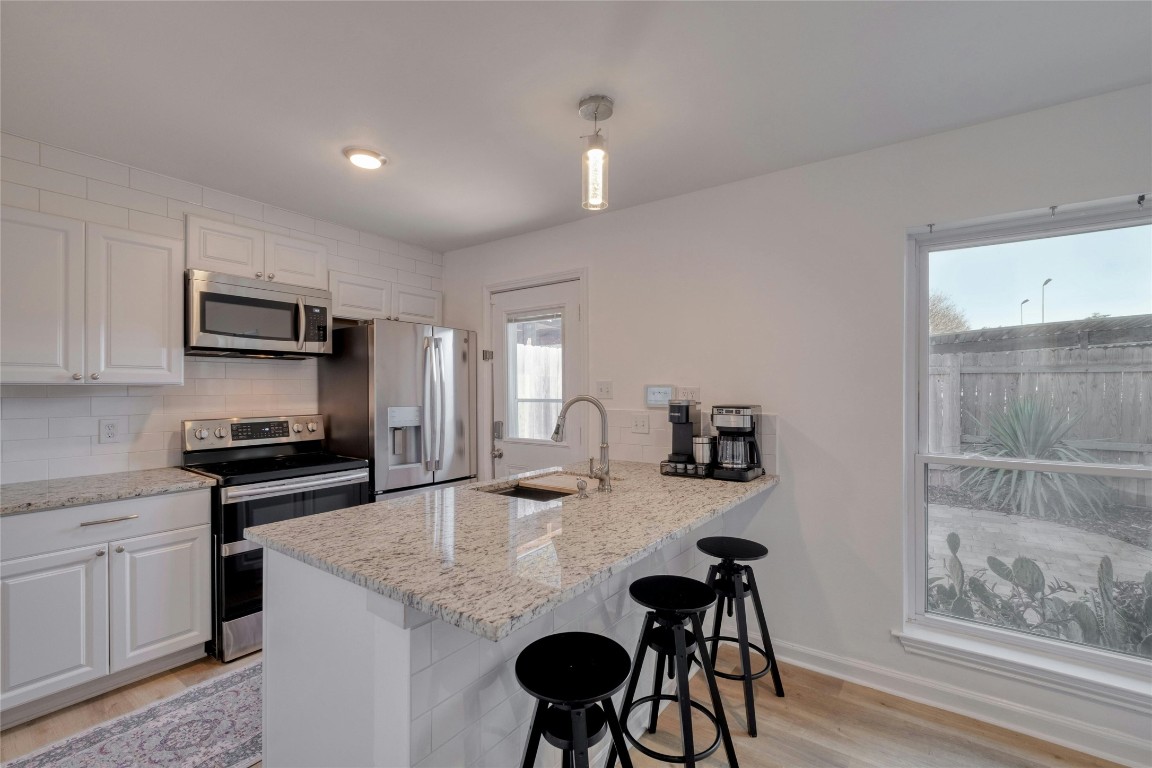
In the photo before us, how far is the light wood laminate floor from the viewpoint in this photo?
176 centimetres

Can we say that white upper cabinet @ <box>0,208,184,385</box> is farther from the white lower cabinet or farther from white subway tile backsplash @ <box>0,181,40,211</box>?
the white lower cabinet

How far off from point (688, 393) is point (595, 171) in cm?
142

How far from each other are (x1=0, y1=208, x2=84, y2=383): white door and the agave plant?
3.94 metres

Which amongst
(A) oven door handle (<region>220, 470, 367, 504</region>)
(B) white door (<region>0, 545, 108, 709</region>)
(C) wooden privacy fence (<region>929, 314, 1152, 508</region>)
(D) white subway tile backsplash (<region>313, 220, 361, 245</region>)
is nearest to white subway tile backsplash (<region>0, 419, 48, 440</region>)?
(B) white door (<region>0, 545, 108, 709</region>)

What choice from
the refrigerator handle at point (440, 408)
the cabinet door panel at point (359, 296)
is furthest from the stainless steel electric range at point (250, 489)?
the cabinet door panel at point (359, 296)

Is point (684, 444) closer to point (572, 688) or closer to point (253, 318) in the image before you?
point (572, 688)

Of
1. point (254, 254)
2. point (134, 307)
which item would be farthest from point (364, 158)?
point (134, 307)

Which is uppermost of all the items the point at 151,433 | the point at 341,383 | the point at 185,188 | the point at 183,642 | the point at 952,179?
the point at 185,188

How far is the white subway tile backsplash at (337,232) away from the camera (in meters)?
3.17

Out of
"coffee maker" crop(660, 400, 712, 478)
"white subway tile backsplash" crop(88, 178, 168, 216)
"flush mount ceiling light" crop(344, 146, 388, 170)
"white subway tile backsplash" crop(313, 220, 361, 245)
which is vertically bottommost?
"coffee maker" crop(660, 400, 712, 478)

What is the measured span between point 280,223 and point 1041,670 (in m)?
4.21

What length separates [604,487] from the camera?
6.66 feet

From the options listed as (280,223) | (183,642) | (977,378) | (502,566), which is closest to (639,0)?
(502,566)

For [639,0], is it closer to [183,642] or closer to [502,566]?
[502,566]
